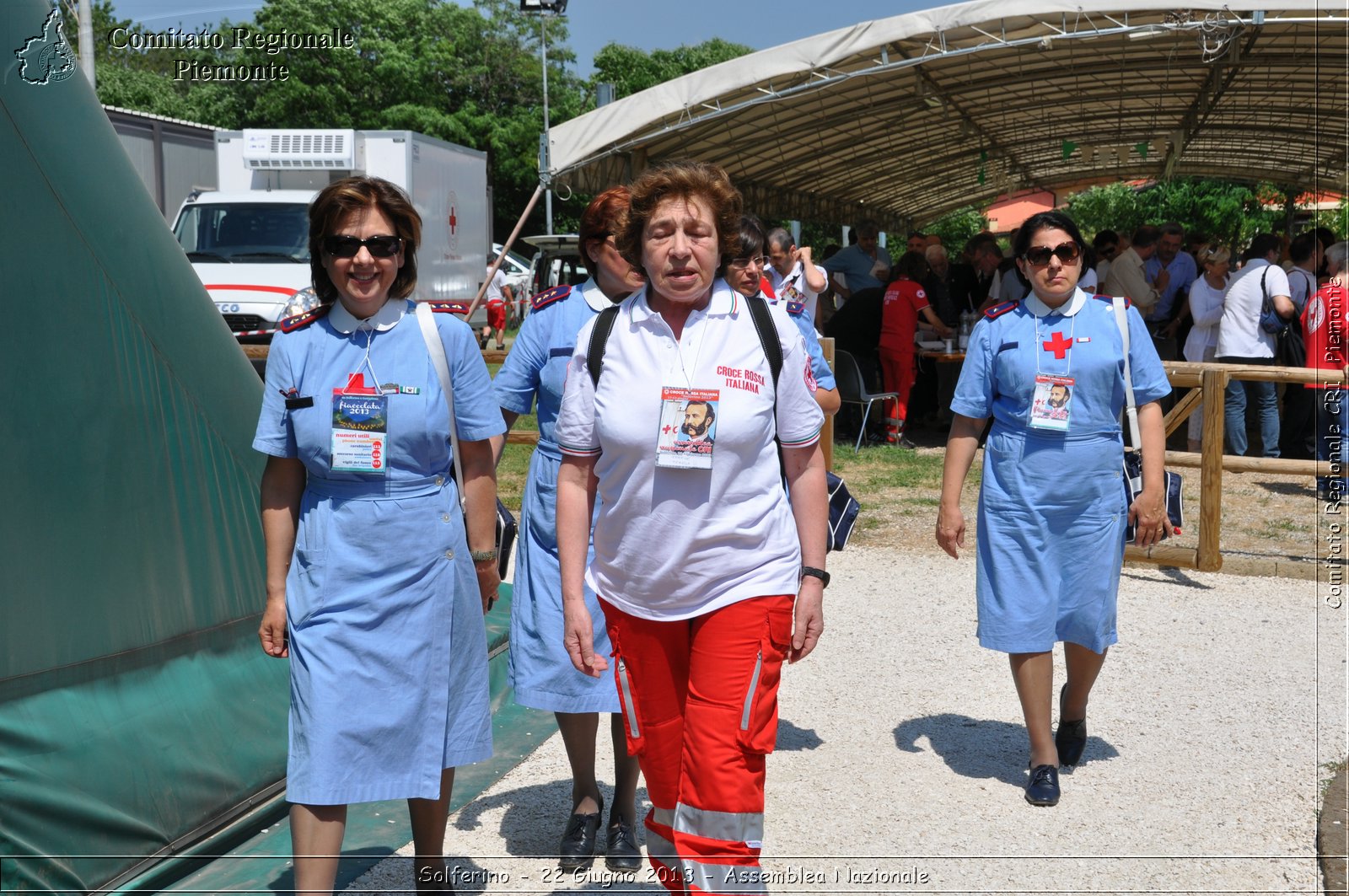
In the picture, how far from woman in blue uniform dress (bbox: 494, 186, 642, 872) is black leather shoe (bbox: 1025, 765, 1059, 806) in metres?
1.40

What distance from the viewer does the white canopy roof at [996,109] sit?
456 inches

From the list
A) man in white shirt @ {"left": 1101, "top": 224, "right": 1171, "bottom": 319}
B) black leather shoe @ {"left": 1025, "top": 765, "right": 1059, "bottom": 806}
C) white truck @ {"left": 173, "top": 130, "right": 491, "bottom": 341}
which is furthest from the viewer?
white truck @ {"left": 173, "top": 130, "right": 491, "bottom": 341}

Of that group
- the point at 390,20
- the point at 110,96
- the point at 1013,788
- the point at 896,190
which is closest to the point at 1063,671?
the point at 1013,788

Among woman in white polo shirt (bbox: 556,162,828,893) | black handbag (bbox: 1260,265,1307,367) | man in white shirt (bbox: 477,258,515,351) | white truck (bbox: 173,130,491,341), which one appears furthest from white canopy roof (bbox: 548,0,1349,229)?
woman in white polo shirt (bbox: 556,162,828,893)

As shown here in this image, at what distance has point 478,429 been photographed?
326 centimetres

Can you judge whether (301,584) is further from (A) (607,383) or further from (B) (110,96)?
(B) (110,96)

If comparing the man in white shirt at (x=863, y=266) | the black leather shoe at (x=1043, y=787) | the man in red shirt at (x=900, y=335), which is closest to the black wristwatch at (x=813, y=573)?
the black leather shoe at (x=1043, y=787)

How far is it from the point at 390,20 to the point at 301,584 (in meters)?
41.7

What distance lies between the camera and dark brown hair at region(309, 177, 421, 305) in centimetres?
312

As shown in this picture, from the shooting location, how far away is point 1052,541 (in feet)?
14.5

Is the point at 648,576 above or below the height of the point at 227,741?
above

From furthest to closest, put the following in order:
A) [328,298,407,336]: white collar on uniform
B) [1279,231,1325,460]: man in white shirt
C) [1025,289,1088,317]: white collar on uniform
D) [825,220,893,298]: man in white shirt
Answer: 1. [825,220,893,298]: man in white shirt
2. [1279,231,1325,460]: man in white shirt
3. [1025,289,1088,317]: white collar on uniform
4. [328,298,407,336]: white collar on uniform

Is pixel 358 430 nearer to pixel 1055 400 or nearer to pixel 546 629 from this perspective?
pixel 546 629

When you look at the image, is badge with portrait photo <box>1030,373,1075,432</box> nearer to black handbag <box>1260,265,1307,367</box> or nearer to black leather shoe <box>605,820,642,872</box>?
black leather shoe <box>605,820,642,872</box>
